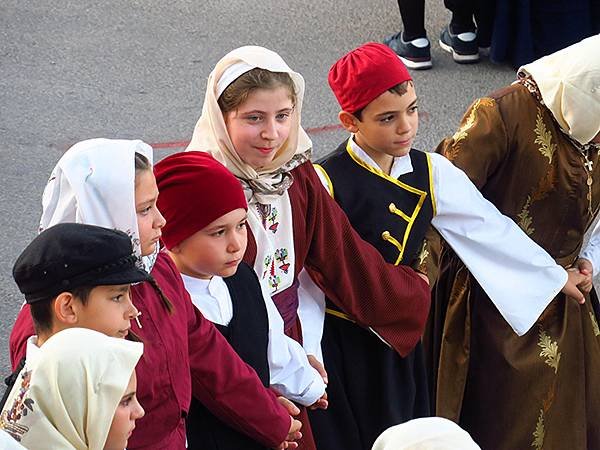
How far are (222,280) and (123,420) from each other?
704 mm

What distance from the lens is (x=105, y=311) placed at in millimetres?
2266

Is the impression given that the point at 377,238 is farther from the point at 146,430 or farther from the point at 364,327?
the point at 146,430

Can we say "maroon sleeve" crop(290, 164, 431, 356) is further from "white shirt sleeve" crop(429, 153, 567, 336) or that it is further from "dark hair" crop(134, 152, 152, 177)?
"dark hair" crop(134, 152, 152, 177)

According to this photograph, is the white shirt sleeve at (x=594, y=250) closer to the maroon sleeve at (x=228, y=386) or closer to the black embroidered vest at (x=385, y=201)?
the black embroidered vest at (x=385, y=201)

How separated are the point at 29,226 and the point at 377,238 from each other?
7.54 ft

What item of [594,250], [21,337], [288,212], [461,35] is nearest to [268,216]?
[288,212]

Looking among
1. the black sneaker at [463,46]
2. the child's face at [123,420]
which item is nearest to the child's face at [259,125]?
the child's face at [123,420]

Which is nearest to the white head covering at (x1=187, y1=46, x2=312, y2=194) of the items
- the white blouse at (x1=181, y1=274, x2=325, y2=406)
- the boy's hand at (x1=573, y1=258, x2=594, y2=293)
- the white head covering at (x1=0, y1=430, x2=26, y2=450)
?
the white blouse at (x1=181, y1=274, x2=325, y2=406)

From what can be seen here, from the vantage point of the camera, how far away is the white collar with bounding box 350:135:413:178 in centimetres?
319

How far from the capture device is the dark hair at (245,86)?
283 cm

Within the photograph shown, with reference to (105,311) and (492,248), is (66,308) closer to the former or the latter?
(105,311)

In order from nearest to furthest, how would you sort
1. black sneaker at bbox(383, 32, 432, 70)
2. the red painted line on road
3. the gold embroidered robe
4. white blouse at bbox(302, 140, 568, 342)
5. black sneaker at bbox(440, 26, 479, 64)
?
white blouse at bbox(302, 140, 568, 342) < the gold embroidered robe < the red painted line on road < black sneaker at bbox(383, 32, 432, 70) < black sneaker at bbox(440, 26, 479, 64)

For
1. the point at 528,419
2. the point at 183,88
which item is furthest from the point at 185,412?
the point at 183,88

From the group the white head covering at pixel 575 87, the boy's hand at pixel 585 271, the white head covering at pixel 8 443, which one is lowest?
the boy's hand at pixel 585 271
